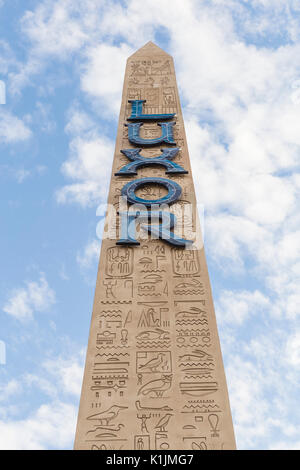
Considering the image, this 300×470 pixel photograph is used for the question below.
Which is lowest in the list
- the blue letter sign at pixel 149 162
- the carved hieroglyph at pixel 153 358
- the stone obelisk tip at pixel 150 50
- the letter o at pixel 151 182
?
the carved hieroglyph at pixel 153 358

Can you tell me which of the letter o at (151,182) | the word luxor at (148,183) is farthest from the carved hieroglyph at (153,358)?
the letter o at (151,182)

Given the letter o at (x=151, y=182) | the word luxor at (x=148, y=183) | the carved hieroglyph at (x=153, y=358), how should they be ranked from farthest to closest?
the letter o at (x=151, y=182) < the word luxor at (x=148, y=183) < the carved hieroglyph at (x=153, y=358)

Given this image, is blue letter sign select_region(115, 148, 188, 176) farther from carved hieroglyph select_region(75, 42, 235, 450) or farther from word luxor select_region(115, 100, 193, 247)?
carved hieroglyph select_region(75, 42, 235, 450)

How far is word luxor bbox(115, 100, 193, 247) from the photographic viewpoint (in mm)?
13133

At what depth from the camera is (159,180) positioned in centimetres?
1465

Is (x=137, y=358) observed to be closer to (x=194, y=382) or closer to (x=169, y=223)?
(x=194, y=382)

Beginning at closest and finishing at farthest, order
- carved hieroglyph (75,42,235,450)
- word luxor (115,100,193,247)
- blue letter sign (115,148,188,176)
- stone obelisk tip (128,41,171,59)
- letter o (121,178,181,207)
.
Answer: carved hieroglyph (75,42,235,450) → word luxor (115,100,193,247) → letter o (121,178,181,207) → blue letter sign (115,148,188,176) → stone obelisk tip (128,41,171,59)

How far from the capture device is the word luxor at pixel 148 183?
13133mm

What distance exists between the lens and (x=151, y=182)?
1468 cm

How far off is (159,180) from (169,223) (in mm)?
1661

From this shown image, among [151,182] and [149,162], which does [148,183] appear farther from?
[149,162]

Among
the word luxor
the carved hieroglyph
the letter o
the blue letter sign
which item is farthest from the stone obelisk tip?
the carved hieroglyph

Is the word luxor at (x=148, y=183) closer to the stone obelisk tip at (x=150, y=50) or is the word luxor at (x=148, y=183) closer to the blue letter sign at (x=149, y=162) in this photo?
the blue letter sign at (x=149, y=162)
